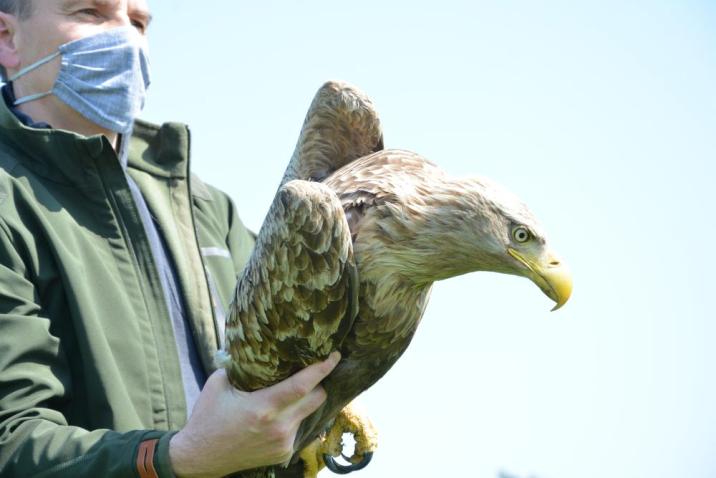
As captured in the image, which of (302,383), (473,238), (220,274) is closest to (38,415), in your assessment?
(302,383)

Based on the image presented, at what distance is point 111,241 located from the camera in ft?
16.3

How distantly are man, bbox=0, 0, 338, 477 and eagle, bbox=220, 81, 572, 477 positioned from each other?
139 millimetres

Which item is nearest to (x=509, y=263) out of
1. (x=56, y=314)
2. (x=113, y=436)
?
(x=113, y=436)

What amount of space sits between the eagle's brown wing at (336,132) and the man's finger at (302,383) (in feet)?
3.35

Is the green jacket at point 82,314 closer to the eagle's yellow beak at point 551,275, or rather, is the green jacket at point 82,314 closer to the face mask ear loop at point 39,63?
the face mask ear loop at point 39,63

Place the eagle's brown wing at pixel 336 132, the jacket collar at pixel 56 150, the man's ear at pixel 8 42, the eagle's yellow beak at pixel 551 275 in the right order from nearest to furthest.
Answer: the eagle's yellow beak at pixel 551 275
the eagle's brown wing at pixel 336 132
the jacket collar at pixel 56 150
the man's ear at pixel 8 42

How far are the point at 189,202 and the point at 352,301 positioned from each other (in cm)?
221

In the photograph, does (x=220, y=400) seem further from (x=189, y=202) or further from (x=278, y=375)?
(x=189, y=202)

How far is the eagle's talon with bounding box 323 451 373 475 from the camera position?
4.70m

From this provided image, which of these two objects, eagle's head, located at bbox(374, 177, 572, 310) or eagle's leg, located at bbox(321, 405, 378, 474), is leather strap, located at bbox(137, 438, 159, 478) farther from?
eagle's head, located at bbox(374, 177, 572, 310)

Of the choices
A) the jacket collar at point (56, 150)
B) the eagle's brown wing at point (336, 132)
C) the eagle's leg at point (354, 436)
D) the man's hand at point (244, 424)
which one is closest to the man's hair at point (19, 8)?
the jacket collar at point (56, 150)

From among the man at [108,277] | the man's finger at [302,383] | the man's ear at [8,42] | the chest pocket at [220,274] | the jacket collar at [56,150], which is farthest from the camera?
the man's ear at [8,42]

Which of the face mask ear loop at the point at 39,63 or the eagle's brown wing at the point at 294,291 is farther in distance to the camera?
the face mask ear loop at the point at 39,63

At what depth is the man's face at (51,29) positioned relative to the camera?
18.8ft
